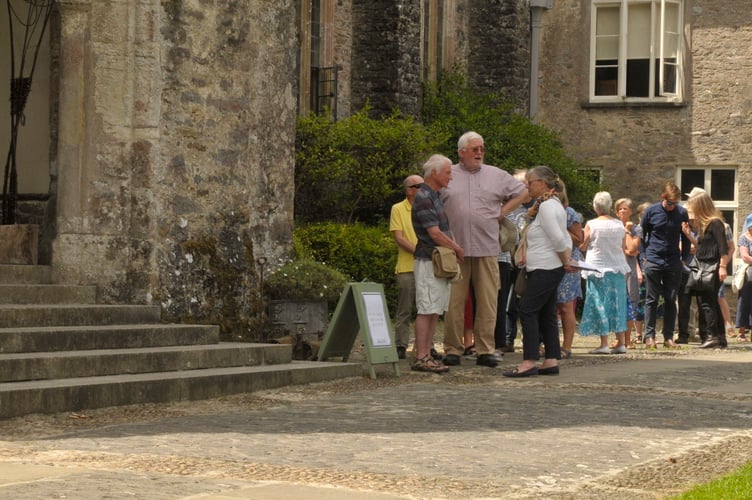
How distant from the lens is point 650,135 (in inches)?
1192

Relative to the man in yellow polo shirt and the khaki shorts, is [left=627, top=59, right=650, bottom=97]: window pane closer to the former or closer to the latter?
the man in yellow polo shirt

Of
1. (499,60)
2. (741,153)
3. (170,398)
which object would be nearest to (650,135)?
(741,153)

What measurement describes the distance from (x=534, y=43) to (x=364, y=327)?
18.0 meters

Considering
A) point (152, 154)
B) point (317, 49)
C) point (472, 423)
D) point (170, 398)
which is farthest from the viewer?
point (317, 49)

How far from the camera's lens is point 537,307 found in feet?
41.2

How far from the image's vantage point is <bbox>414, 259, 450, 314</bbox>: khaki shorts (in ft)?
41.7

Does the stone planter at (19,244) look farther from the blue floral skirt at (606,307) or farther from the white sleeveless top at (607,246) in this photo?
the white sleeveless top at (607,246)

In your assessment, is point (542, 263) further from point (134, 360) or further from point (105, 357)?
point (105, 357)

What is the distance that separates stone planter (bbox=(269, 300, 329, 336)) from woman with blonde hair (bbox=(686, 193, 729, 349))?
17.2 feet

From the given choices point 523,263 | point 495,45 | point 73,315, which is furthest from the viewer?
point 495,45

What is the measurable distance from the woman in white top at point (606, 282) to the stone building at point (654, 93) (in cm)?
1371

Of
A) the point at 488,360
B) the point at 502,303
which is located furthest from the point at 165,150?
the point at 502,303

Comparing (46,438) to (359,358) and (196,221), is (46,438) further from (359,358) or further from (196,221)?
(359,358)

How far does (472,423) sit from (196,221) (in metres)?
5.15
